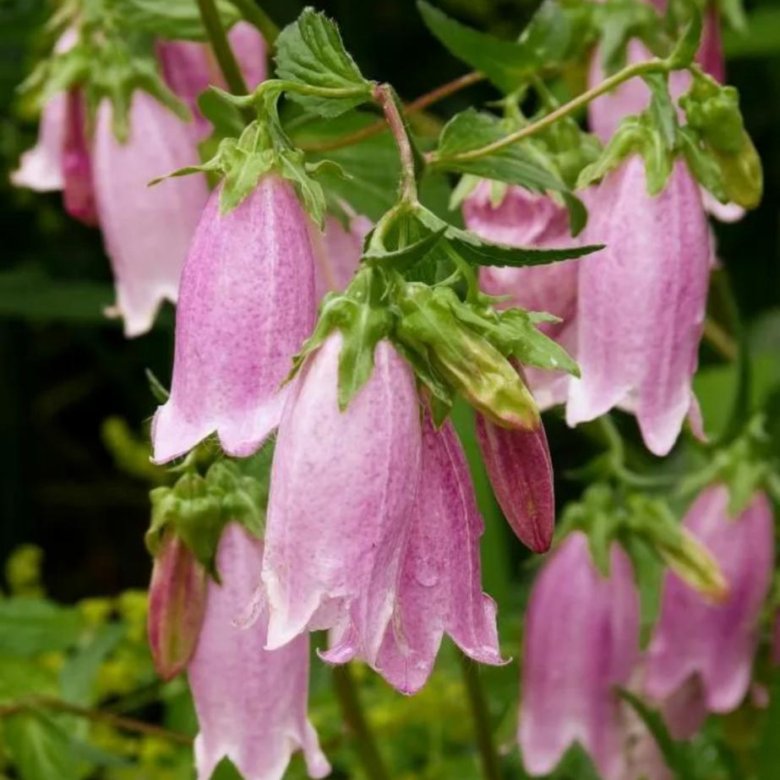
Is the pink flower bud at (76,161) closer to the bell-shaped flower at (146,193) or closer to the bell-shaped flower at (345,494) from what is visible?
the bell-shaped flower at (146,193)

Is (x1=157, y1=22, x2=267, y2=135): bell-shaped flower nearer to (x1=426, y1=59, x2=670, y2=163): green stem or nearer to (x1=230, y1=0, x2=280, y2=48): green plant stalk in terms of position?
(x1=230, y1=0, x2=280, y2=48): green plant stalk

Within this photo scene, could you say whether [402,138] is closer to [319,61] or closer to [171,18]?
[319,61]

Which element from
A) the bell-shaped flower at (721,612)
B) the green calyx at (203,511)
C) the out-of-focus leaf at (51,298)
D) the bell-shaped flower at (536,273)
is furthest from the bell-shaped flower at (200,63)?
the out-of-focus leaf at (51,298)

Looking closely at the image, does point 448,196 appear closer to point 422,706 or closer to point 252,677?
point 252,677

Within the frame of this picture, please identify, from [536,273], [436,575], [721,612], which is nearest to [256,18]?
[536,273]

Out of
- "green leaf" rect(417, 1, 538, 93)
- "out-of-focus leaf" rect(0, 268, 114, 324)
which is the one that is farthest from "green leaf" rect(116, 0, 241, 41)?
"out-of-focus leaf" rect(0, 268, 114, 324)

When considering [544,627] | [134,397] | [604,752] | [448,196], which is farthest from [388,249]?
[134,397]
